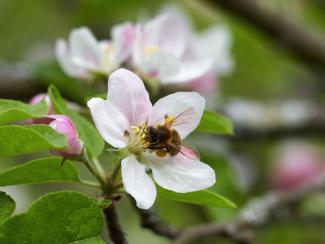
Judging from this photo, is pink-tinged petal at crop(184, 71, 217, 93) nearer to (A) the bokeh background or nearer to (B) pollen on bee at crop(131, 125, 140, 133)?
(A) the bokeh background

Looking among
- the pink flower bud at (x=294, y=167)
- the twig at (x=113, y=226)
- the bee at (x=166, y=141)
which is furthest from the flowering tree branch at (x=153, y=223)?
the pink flower bud at (x=294, y=167)

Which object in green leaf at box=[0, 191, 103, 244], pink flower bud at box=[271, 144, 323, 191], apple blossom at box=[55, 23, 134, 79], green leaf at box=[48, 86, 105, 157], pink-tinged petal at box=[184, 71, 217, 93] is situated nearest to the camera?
green leaf at box=[0, 191, 103, 244]

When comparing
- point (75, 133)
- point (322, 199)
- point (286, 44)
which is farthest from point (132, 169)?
point (286, 44)

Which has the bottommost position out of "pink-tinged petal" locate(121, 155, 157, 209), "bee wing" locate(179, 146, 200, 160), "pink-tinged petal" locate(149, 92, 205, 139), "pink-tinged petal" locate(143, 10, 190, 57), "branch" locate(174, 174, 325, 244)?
"branch" locate(174, 174, 325, 244)

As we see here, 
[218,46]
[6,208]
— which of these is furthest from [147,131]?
[218,46]

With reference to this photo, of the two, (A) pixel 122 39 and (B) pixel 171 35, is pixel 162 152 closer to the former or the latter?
(A) pixel 122 39

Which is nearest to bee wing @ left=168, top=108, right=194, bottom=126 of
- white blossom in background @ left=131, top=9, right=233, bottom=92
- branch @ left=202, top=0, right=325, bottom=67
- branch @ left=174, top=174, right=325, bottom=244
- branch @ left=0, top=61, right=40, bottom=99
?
white blossom in background @ left=131, top=9, right=233, bottom=92
